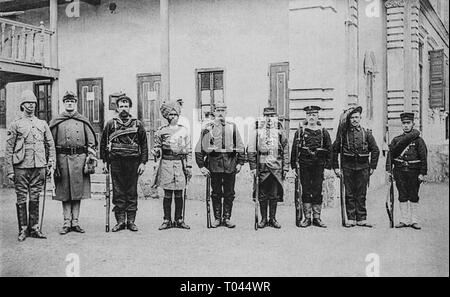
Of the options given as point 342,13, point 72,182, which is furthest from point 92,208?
point 342,13

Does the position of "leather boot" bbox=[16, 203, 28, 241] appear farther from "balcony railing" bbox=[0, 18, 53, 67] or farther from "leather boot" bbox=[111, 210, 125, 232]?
"balcony railing" bbox=[0, 18, 53, 67]

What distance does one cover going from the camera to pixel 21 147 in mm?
6344

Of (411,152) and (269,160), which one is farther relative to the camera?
(269,160)

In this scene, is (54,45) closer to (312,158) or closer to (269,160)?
(269,160)

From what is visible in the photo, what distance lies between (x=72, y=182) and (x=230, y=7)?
4.74 metres

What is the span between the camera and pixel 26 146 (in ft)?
20.9

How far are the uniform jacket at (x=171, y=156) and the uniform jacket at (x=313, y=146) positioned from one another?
1.55 metres

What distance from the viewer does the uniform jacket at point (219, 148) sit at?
6.86 meters

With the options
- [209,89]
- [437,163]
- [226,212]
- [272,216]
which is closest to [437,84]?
[437,163]

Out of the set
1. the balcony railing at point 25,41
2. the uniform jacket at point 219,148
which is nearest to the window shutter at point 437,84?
the uniform jacket at point 219,148

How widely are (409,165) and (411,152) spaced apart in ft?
0.54

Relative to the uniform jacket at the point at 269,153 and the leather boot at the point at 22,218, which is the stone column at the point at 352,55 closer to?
the uniform jacket at the point at 269,153
